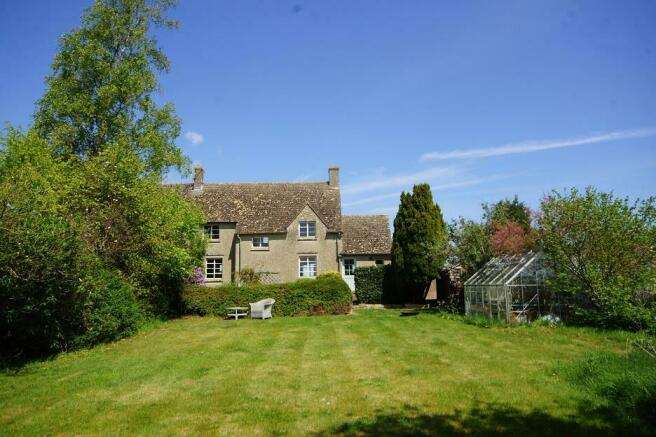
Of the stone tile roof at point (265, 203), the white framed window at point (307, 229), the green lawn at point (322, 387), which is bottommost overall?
the green lawn at point (322, 387)

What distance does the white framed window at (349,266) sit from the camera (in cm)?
3906

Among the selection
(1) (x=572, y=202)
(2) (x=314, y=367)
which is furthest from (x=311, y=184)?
(2) (x=314, y=367)

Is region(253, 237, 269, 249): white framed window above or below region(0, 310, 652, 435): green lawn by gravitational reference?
above

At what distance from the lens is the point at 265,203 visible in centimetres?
4000

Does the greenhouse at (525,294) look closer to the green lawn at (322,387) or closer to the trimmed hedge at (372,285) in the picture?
the green lawn at (322,387)

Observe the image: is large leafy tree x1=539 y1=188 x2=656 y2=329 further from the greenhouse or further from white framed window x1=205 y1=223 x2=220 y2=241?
white framed window x1=205 y1=223 x2=220 y2=241

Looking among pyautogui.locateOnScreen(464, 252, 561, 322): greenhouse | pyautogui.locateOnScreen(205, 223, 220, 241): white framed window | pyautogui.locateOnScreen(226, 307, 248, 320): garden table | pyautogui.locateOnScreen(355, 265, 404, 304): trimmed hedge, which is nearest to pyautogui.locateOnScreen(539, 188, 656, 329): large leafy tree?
pyautogui.locateOnScreen(464, 252, 561, 322): greenhouse

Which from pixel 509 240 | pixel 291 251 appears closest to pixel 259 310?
pixel 509 240

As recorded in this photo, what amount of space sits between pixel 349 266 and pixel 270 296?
14.1 metres

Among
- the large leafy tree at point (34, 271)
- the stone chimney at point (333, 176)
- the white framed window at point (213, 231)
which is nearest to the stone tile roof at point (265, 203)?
the stone chimney at point (333, 176)

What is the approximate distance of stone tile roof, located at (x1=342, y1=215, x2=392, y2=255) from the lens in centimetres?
3916

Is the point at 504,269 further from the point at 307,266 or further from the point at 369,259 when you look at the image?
the point at 307,266

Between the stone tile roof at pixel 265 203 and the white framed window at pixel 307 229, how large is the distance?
34.6 inches

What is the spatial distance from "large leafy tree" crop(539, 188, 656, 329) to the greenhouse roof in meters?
1.30
